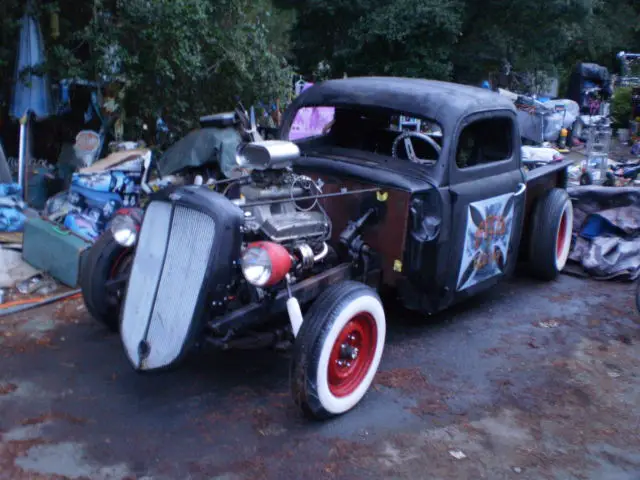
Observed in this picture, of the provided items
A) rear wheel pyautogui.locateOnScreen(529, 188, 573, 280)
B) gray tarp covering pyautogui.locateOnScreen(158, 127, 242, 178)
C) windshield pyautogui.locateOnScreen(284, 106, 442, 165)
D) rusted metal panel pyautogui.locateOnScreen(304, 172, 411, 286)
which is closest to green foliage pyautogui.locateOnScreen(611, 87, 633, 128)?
rear wheel pyautogui.locateOnScreen(529, 188, 573, 280)

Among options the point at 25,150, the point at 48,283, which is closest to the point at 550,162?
the point at 48,283

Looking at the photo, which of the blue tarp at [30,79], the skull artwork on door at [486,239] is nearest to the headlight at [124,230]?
the skull artwork on door at [486,239]

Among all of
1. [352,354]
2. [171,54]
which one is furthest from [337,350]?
[171,54]

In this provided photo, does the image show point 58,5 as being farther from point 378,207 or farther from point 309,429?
point 309,429

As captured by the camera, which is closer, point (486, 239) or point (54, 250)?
point (486, 239)

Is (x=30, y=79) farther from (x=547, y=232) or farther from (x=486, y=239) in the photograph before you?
(x=547, y=232)

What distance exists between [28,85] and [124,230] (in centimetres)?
420

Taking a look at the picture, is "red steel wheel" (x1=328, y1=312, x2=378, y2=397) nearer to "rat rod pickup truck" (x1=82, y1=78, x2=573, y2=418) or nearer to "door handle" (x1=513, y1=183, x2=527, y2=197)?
"rat rod pickup truck" (x1=82, y1=78, x2=573, y2=418)

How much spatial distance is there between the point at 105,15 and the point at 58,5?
0.59 m

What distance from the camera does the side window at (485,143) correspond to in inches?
207

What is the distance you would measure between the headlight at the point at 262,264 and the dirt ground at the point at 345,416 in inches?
29.3

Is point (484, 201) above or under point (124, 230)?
above

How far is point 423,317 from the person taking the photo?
210 inches

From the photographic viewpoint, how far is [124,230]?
4094 mm
